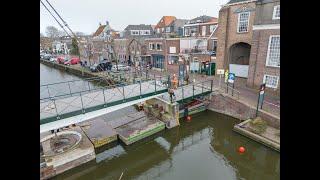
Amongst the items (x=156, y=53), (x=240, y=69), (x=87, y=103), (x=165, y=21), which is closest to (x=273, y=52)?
(x=240, y=69)

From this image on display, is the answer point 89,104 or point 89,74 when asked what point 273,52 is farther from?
point 89,74

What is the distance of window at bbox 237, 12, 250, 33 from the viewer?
71.4ft

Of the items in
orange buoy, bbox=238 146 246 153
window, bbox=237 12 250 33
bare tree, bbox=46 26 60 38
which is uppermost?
bare tree, bbox=46 26 60 38

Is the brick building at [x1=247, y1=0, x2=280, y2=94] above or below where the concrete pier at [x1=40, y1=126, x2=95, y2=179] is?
above

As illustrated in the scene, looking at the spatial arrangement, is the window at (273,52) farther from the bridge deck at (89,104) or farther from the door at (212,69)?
the door at (212,69)

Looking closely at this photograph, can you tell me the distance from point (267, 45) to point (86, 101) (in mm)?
15699

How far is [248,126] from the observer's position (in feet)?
50.7

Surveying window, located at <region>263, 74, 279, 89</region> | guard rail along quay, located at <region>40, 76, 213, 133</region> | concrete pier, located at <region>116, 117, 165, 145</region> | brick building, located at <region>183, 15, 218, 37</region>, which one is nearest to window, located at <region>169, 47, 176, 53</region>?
brick building, located at <region>183, 15, 218, 37</region>

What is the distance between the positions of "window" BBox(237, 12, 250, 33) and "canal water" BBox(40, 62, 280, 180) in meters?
11.1

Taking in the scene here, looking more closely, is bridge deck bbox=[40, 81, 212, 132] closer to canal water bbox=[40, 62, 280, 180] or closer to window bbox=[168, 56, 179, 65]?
canal water bbox=[40, 62, 280, 180]

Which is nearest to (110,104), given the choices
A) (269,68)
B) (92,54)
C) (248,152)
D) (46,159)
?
(46,159)

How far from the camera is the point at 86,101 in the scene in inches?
556

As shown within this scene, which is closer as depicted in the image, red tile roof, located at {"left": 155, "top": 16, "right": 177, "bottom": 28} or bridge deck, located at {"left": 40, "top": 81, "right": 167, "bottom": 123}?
bridge deck, located at {"left": 40, "top": 81, "right": 167, "bottom": 123}
